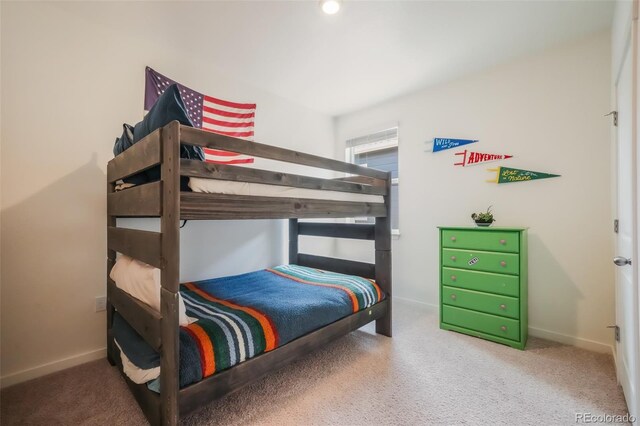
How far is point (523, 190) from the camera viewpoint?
246 centimetres

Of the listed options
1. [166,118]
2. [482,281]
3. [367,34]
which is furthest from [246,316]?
[367,34]

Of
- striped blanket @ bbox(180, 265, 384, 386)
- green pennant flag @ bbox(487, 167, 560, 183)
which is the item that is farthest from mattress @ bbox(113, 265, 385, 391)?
green pennant flag @ bbox(487, 167, 560, 183)

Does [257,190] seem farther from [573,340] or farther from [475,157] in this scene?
[573,340]

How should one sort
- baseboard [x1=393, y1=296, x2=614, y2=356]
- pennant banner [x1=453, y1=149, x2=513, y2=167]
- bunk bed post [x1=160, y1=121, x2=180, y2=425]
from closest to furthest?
bunk bed post [x1=160, y1=121, x2=180, y2=425] → baseboard [x1=393, y1=296, x2=614, y2=356] → pennant banner [x1=453, y1=149, x2=513, y2=167]

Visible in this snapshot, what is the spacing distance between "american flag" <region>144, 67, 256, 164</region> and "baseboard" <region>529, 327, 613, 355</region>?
3061mm

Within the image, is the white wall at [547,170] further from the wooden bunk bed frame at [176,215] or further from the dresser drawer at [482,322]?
the wooden bunk bed frame at [176,215]

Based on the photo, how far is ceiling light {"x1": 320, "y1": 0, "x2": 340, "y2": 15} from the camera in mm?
1801

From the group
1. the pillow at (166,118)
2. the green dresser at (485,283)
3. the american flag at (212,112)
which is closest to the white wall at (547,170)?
the green dresser at (485,283)

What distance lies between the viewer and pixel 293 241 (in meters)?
3.16

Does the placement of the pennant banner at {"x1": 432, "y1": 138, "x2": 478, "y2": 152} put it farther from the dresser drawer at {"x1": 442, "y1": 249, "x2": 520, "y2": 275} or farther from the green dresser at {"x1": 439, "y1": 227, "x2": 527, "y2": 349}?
the dresser drawer at {"x1": 442, "y1": 249, "x2": 520, "y2": 275}

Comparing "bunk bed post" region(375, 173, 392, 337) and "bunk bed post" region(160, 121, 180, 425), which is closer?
"bunk bed post" region(160, 121, 180, 425)

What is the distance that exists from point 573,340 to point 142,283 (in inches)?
122

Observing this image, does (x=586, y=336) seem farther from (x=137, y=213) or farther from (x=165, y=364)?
(x=137, y=213)

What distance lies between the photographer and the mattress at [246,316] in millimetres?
1268
